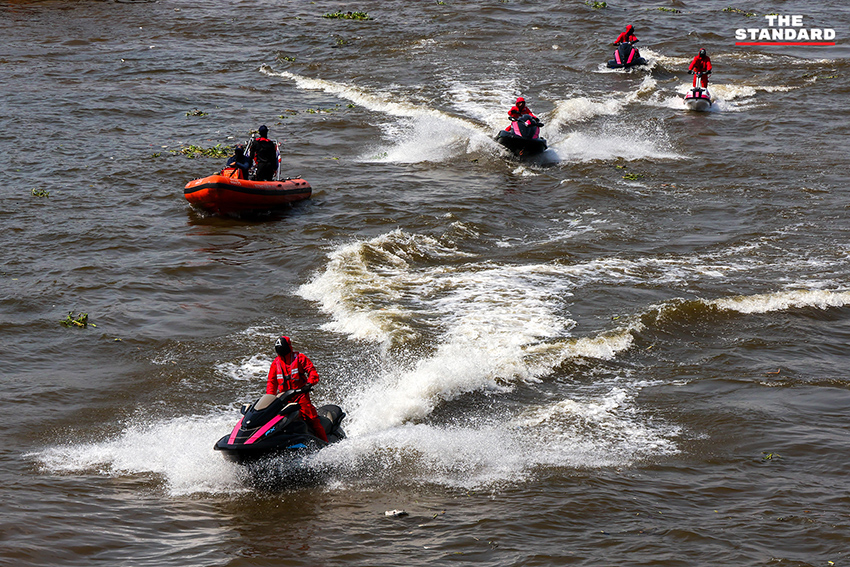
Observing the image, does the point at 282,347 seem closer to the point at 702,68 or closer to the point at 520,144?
the point at 520,144

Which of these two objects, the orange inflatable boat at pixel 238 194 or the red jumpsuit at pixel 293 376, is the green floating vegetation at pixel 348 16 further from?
the red jumpsuit at pixel 293 376

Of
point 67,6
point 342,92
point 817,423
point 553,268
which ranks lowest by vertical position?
point 817,423

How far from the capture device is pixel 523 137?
2262cm

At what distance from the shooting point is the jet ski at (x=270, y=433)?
8.91 metres

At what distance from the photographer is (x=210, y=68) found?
3356 centimetres

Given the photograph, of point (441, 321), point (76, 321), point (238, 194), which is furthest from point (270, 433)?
point (238, 194)

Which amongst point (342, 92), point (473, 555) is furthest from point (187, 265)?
point (342, 92)

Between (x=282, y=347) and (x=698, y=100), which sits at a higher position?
(x=698, y=100)

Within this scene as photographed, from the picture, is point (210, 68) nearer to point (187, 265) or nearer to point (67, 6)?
→ point (67, 6)

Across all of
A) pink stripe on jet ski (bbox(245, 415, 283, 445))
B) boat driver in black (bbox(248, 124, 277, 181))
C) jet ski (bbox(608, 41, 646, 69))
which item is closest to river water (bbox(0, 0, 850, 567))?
pink stripe on jet ski (bbox(245, 415, 283, 445))

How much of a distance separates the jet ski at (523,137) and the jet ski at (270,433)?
14420mm

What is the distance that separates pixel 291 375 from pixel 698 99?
21.7 meters

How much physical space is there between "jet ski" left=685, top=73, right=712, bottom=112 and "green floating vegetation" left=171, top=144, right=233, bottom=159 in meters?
14.5

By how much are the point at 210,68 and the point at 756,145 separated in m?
20.2
